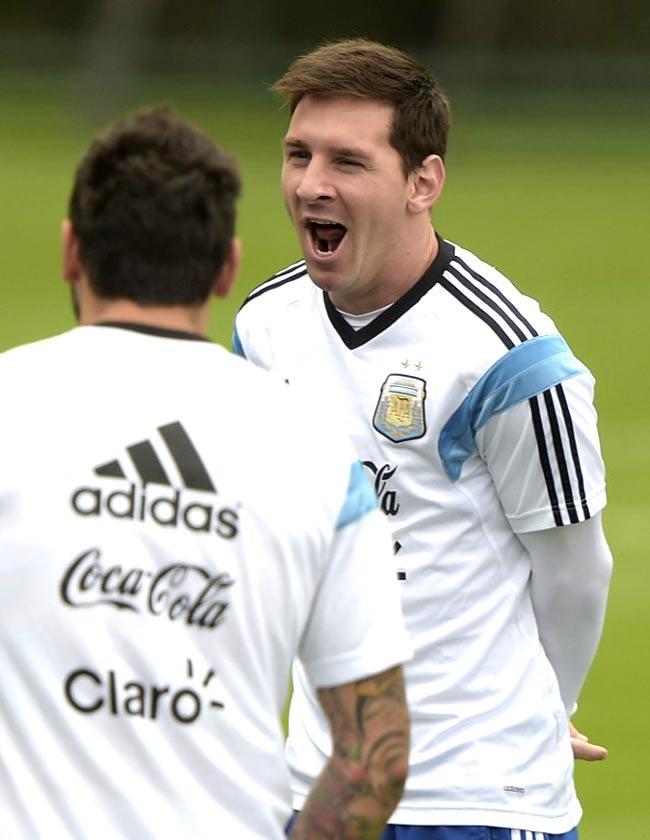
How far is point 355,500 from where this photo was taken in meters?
3.21

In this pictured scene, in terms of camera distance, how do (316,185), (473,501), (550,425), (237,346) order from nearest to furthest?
(550,425), (473,501), (316,185), (237,346)

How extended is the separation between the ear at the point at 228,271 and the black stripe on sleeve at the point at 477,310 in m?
1.19

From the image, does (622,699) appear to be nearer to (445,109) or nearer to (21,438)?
(445,109)

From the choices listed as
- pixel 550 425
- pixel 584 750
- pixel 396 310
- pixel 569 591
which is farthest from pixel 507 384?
pixel 584 750

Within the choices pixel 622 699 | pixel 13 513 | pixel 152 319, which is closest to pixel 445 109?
pixel 152 319

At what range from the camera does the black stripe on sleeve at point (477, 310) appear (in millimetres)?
4340

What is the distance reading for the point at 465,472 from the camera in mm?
4398

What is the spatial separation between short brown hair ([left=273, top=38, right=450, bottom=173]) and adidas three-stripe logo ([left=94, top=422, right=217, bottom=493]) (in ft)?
5.51

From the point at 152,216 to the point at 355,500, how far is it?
579mm

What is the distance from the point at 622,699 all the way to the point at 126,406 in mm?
5714

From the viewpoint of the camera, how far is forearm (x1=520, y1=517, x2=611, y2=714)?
14.6 feet

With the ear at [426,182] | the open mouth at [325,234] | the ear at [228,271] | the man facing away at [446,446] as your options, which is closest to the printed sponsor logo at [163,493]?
the ear at [228,271]

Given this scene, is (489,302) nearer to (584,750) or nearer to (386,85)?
(386,85)

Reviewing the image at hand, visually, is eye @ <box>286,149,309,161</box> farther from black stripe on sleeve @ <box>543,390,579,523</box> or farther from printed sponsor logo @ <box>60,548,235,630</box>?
printed sponsor logo @ <box>60,548,235,630</box>
